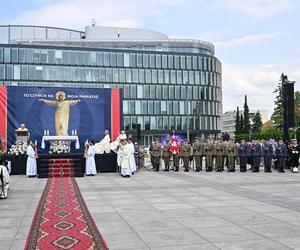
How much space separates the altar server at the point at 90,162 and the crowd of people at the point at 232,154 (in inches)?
165

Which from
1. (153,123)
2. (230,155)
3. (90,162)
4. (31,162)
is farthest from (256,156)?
(153,123)

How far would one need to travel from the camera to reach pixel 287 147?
71.8ft

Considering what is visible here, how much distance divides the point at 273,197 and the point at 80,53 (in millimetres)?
61095

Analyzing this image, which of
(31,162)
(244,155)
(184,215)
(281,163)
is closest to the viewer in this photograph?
(184,215)

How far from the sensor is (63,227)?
25.9 feet

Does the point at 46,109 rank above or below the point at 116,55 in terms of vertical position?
below

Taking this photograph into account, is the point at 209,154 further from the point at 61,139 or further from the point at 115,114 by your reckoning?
the point at 61,139

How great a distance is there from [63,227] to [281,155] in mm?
15693

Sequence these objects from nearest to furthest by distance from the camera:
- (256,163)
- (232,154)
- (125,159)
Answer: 1. (125,159)
2. (256,163)
3. (232,154)

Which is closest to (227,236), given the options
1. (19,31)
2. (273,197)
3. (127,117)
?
(273,197)

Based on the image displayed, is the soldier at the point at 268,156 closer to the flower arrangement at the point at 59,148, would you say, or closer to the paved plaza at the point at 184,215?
the paved plaza at the point at 184,215

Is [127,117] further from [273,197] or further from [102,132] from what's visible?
[273,197]

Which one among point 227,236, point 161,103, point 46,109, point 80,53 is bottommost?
point 227,236

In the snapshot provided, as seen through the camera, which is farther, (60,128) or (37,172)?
(60,128)
